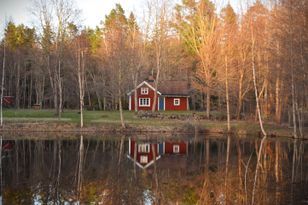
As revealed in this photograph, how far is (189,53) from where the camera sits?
60.9 m

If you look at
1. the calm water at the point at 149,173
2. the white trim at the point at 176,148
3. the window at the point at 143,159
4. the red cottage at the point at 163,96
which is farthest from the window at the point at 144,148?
the red cottage at the point at 163,96

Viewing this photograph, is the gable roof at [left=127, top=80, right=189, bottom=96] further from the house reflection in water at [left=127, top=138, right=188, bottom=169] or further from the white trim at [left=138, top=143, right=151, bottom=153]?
the white trim at [left=138, top=143, right=151, bottom=153]

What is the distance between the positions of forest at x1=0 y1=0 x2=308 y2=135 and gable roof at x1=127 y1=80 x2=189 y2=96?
167 centimetres

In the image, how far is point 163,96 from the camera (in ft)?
180

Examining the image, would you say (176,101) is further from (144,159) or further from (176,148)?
(144,159)

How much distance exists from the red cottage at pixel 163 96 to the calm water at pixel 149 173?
25823 millimetres

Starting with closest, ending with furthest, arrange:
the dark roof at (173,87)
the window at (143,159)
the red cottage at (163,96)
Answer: the window at (143,159) → the red cottage at (163,96) → the dark roof at (173,87)

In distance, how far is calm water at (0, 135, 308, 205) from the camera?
12.9m

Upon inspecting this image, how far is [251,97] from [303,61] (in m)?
19.6

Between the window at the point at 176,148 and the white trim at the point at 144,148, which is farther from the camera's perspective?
the window at the point at 176,148

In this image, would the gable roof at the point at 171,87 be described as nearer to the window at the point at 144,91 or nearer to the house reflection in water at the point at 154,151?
the window at the point at 144,91

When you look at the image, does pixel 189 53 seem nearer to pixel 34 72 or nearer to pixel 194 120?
pixel 194 120

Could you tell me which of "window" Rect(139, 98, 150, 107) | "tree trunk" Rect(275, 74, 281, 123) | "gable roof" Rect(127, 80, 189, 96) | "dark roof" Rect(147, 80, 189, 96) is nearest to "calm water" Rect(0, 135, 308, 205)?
"tree trunk" Rect(275, 74, 281, 123)

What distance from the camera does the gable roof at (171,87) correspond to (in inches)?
2148
